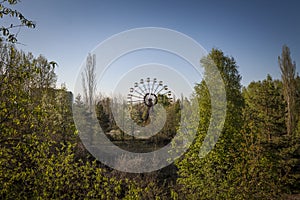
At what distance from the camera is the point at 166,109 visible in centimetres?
1557

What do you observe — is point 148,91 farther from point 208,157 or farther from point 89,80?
point 208,157

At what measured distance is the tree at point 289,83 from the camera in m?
13.3

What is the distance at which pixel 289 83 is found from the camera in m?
14.1

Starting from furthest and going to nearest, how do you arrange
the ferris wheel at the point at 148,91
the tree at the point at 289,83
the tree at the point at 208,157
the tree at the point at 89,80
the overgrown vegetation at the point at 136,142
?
the tree at the point at 289,83 < the tree at the point at 89,80 < the ferris wheel at the point at 148,91 < the tree at the point at 208,157 < the overgrown vegetation at the point at 136,142

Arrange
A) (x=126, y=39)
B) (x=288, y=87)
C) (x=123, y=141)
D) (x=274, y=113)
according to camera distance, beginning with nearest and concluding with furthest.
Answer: (x=126, y=39) < (x=274, y=113) < (x=288, y=87) < (x=123, y=141)

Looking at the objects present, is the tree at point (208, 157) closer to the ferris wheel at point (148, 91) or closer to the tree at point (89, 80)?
the ferris wheel at point (148, 91)

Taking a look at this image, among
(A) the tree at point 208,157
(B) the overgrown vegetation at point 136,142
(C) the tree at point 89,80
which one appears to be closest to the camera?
(B) the overgrown vegetation at point 136,142

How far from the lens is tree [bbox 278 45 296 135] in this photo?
13305 millimetres

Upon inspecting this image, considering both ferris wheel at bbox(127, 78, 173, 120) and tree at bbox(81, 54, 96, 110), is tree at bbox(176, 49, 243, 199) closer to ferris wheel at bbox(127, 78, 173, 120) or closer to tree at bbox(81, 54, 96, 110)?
ferris wheel at bbox(127, 78, 173, 120)

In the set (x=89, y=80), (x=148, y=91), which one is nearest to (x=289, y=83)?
(x=148, y=91)

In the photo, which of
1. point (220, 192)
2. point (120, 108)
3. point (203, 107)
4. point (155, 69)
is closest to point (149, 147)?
point (120, 108)

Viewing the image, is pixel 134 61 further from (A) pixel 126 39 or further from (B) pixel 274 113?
(B) pixel 274 113

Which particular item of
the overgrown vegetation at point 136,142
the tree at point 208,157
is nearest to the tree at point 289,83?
the overgrown vegetation at point 136,142

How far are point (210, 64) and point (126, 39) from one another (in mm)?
3704
